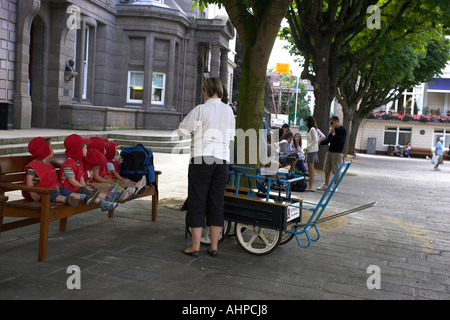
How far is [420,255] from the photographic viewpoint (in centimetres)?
658

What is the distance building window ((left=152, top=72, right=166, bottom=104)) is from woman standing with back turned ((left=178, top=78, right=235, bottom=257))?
21266mm

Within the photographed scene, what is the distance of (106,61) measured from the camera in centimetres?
2462

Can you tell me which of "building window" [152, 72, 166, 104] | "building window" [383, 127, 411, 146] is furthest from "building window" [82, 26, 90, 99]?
"building window" [383, 127, 411, 146]

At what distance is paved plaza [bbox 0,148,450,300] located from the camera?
4.48 m

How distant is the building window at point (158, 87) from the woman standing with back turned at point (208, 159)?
21266 mm

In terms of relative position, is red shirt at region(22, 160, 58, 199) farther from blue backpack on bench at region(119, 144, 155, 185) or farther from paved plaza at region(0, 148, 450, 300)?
blue backpack on bench at region(119, 144, 155, 185)

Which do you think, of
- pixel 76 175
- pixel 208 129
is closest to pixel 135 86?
pixel 76 175

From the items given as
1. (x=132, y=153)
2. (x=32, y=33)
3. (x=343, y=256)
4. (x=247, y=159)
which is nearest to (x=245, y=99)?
(x=247, y=159)

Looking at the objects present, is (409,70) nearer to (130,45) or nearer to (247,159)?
(130,45)

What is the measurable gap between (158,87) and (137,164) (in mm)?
19993

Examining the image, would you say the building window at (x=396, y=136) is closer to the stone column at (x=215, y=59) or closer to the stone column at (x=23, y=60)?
the stone column at (x=215, y=59)

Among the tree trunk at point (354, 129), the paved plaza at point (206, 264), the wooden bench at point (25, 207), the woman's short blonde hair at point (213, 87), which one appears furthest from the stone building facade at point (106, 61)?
the woman's short blonde hair at point (213, 87)

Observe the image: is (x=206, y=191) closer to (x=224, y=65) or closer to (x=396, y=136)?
(x=224, y=65)

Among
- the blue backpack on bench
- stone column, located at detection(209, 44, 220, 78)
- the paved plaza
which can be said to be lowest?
the paved plaza
